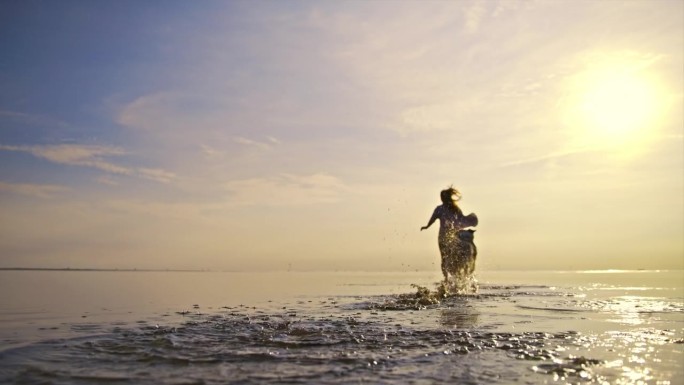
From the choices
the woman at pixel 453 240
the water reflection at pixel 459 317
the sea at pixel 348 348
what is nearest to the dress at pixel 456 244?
the woman at pixel 453 240

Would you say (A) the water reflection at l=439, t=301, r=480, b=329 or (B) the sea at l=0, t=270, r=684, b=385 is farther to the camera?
(A) the water reflection at l=439, t=301, r=480, b=329

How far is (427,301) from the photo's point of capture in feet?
47.1

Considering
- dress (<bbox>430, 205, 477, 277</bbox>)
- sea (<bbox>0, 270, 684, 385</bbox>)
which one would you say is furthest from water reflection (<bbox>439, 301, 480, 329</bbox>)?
dress (<bbox>430, 205, 477, 277</bbox>)

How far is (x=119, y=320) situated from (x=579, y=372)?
29.5 ft

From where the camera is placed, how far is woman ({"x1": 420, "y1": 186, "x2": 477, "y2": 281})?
2025 centimetres

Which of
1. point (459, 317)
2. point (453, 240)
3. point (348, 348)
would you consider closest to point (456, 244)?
point (453, 240)

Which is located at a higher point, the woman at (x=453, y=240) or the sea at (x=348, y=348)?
the woman at (x=453, y=240)

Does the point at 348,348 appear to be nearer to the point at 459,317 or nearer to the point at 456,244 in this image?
the point at 459,317

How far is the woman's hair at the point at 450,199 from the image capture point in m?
20.4

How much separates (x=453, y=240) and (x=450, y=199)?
1759 mm

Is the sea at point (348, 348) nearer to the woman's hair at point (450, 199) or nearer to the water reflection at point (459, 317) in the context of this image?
the water reflection at point (459, 317)

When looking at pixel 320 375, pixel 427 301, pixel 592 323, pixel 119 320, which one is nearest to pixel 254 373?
pixel 320 375

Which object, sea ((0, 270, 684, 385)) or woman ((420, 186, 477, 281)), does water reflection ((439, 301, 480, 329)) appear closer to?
sea ((0, 270, 684, 385))

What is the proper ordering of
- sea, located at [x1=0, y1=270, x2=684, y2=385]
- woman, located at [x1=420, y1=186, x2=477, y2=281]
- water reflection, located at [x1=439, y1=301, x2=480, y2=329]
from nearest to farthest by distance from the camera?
sea, located at [x1=0, y1=270, x2=684, y2=385] < water reflection, located at [x1=439, y1=301, x2=480, y2=329] < woman, located at [x1=420, y1=186, x2=477, y2=281]
